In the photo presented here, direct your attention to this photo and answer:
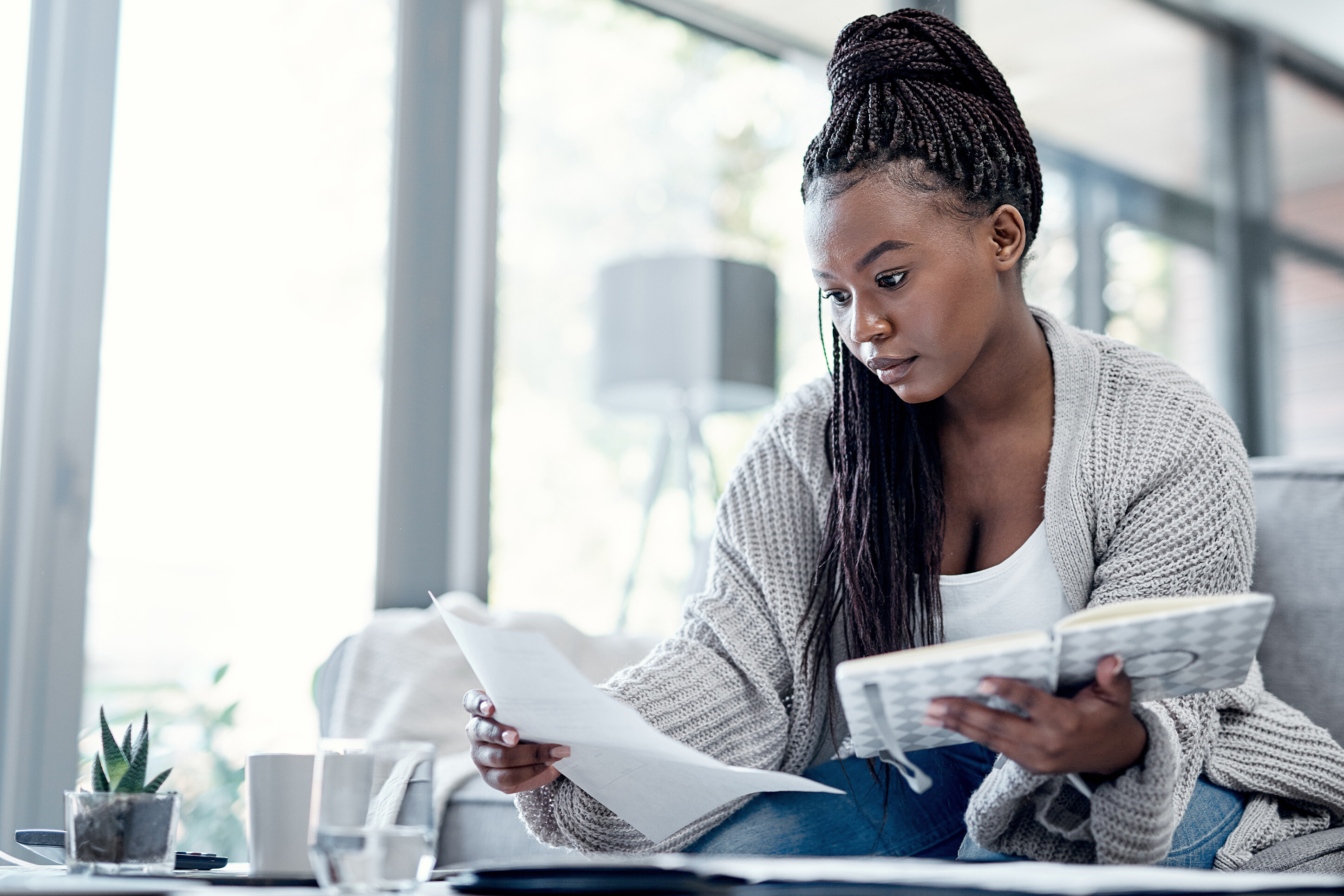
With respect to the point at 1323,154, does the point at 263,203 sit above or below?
below

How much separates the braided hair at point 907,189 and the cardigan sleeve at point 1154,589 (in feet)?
0.59

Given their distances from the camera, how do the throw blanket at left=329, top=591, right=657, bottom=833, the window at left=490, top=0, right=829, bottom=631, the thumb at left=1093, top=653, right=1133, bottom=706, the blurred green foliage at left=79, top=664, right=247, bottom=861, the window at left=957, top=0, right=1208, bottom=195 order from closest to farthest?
the thumb at left=1093, top=653, right=1133, bottom=706
the throw blanket at left=329, top=591, right=657, bottom=833
the blurred green foliage at left=79, top=664, right=247, bottom=861
the window at left=490, top=0, right=829, bottom=631
the window at left=957, top=0, right=1208, bottom=195

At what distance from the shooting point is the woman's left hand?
2.49 ft

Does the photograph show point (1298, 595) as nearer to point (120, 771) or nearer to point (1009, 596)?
point (1009, 596)

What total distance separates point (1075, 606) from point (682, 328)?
66.8 inches

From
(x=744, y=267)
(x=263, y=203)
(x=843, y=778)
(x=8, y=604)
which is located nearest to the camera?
(x=843, y=778)

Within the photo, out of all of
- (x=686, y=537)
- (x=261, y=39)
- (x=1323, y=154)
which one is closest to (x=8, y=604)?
(x=261, y=39)

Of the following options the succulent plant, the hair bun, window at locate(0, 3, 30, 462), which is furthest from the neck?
window at locate(0, 3, 30, 462)

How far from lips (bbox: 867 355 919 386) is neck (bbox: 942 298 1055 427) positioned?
0.14 m

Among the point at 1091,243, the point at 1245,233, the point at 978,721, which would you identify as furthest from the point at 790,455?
the point at 1245,233

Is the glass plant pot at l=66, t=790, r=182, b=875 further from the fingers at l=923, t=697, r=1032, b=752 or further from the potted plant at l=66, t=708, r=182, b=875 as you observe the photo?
the fingers at l=923, t=697, r=1032, b=752

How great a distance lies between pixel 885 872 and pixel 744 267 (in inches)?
91.5

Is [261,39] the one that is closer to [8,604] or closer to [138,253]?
[138,253]

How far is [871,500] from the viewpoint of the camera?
1.22 metres
